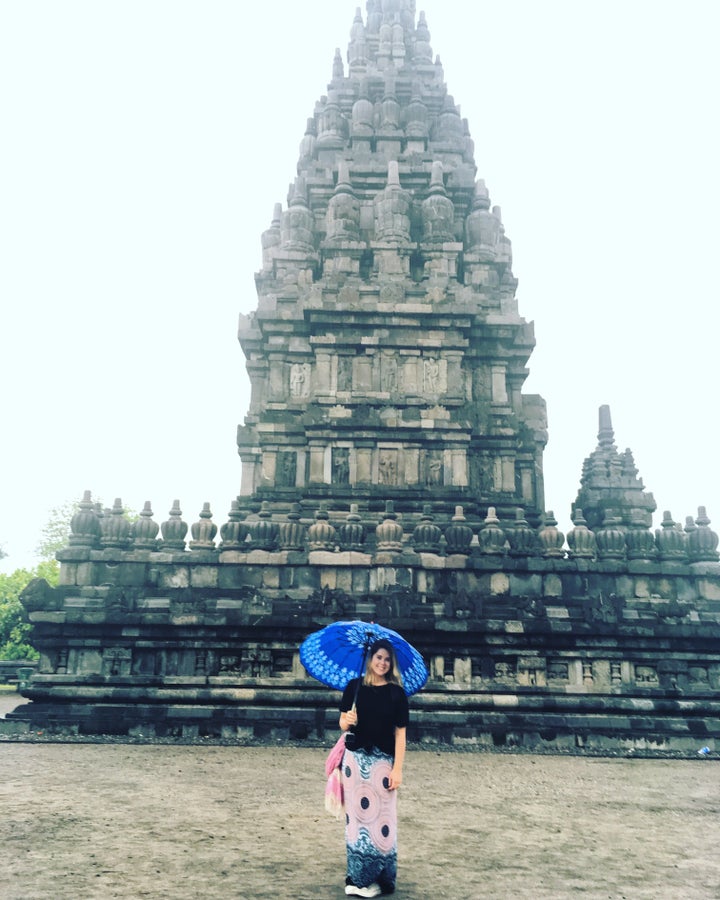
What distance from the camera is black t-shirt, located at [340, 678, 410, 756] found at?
5941 mm

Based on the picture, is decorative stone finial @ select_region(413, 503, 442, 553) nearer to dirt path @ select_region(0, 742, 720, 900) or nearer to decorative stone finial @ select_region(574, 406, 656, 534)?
dirt path @ select_region(0, 742, 720, 900)

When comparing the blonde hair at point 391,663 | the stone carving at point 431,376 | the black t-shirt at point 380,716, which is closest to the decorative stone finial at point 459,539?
the stone carving at point 431,376

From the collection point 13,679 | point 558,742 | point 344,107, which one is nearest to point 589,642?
point 558,742

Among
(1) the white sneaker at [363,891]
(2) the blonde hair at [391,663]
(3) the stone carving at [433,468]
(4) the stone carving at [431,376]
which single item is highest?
(4) the stone carving at [431,376]

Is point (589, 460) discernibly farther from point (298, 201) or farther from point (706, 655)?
point (298, 201)

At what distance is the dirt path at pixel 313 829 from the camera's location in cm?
599

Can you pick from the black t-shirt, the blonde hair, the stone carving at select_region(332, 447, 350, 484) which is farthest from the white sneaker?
the stone carving at select_region(332, 447, 350, 484)

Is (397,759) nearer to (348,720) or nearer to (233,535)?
(348,720)

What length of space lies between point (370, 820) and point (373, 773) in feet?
1.08

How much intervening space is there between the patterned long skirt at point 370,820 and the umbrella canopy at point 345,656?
0.76 m

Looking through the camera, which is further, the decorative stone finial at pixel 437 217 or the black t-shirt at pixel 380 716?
the decorative stone finial at pixel 437 217

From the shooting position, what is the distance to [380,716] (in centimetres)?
598

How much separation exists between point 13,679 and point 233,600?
2317cm

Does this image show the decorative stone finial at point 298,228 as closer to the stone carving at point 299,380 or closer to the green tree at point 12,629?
the stone carving at point 299,380
